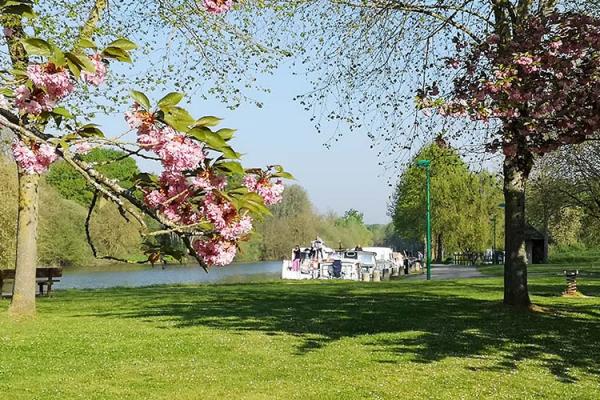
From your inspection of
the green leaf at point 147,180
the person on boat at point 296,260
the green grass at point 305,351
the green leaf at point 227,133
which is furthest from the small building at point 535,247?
the green leaf at point 227,133

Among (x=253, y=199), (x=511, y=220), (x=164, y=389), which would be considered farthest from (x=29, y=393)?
(x=511, y=220)

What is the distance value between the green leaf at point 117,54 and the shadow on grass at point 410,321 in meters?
7.87

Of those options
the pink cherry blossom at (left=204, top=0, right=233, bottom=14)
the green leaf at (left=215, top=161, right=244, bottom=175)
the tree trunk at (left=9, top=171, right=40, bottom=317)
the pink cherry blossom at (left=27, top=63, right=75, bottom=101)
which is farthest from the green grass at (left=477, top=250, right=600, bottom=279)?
the pink cherry blossom at (left=27, top=63, right=75, bottom=101)

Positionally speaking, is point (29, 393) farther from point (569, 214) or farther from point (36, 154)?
point (569, 214)

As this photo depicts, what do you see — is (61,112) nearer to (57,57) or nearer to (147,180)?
(57,57)

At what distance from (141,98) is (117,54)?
0.22 metres

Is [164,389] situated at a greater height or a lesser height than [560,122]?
lesser

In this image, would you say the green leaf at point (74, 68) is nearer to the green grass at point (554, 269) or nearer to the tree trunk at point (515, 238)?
the tree trunk at point (515, 238)

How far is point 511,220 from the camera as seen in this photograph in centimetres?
1661

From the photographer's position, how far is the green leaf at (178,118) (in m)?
2.34

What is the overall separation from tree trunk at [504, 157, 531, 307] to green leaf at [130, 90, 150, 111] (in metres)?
14.8

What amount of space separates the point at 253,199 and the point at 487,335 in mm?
10727

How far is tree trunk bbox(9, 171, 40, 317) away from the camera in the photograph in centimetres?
1551

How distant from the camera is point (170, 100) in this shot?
241 centimetres
